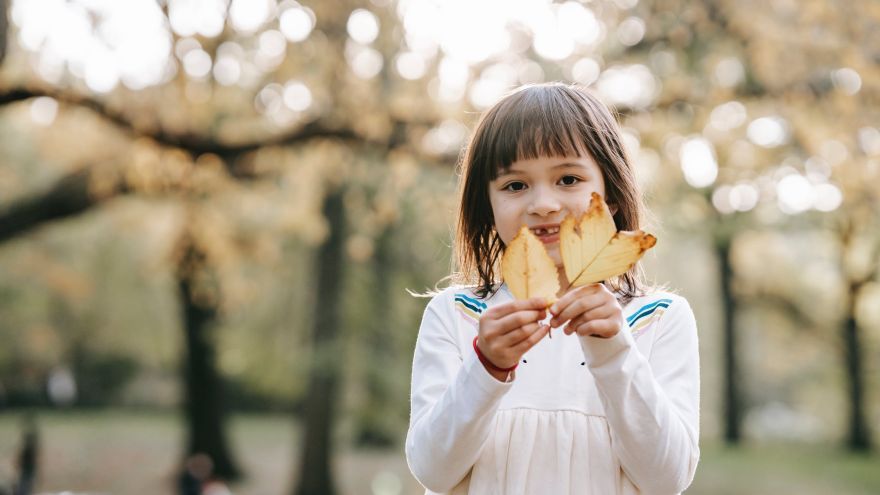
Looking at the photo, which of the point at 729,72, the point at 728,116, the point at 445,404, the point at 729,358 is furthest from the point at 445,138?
the point at 729,358

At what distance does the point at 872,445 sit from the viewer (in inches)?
758

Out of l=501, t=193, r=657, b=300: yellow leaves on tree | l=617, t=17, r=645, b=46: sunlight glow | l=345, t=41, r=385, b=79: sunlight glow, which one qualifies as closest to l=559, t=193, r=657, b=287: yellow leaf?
l=501, t=193, r=657, b=300: yellow leaves on tree

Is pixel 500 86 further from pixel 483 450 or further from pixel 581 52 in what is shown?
pixel 483 450

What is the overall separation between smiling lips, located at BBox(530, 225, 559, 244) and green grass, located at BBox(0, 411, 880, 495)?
35.0 ft

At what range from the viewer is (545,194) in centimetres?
145

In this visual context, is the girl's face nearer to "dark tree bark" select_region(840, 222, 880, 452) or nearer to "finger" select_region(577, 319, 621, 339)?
"finger" select_region(577, 319, 621, 339)

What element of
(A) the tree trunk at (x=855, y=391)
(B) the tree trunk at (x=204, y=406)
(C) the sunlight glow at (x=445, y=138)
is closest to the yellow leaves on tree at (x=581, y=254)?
(C) the sunlight glow at (x=445, y=138)

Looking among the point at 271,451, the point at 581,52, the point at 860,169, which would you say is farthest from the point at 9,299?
the point at 860,169

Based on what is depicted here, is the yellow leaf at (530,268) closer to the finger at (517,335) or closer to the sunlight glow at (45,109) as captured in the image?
the finger at (517,335)

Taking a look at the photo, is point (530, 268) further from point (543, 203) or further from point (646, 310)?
point (646, 310)

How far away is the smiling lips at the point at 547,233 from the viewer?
1.44 meters

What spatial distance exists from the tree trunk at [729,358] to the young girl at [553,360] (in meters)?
15.5

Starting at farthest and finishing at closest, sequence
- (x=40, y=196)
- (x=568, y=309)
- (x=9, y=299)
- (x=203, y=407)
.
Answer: (x=9, y=299), (x=203, y=407), (x=40, y=196), (x=568, y=309)

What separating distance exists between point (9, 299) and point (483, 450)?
19.3 m
